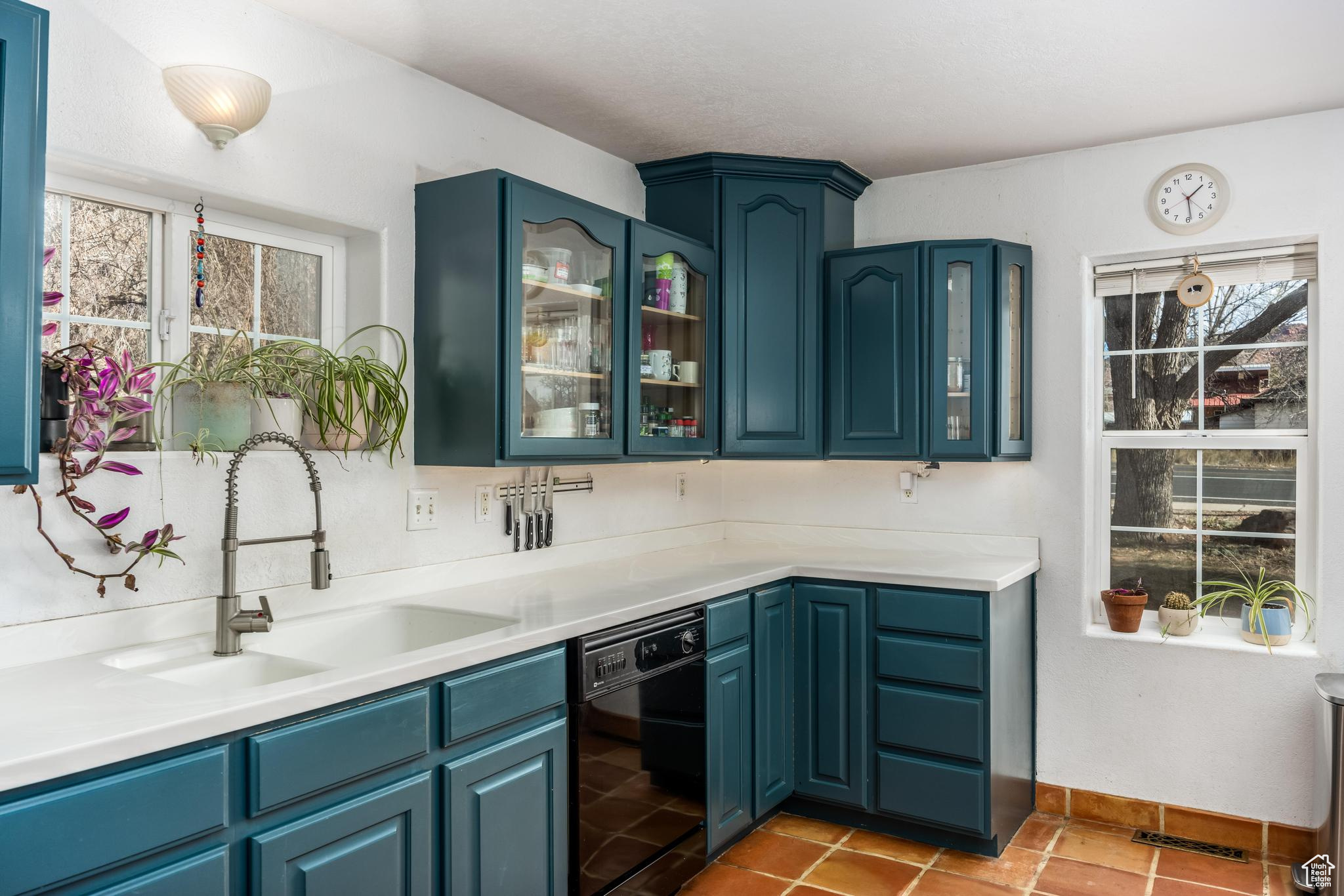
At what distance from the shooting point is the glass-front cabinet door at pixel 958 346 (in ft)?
10.8

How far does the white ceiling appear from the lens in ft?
7.47

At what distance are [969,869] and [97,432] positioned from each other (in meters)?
2.75

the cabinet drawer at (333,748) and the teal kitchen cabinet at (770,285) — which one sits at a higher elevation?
the teal kitchen cabinet at (770,285)

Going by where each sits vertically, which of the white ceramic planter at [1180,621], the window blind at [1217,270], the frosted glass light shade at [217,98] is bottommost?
the white ceramic planter at [1180,621]

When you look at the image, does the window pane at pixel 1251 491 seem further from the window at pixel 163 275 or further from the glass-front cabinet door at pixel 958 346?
the window at pixel 163 275

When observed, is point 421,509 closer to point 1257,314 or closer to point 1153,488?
point 1153,488

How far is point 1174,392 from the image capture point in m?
3.34

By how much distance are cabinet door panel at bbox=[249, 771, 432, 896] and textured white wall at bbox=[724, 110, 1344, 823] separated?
2429 millimetres

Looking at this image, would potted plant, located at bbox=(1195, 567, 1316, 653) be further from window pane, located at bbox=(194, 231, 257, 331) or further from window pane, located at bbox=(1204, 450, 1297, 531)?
window pane, located at bbox=(194, 231, 257, 331)

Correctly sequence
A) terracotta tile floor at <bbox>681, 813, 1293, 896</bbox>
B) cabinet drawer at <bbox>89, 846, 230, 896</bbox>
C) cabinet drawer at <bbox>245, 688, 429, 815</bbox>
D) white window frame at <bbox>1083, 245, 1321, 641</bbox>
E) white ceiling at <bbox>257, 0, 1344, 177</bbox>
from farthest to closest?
white window frame at <bbox>1083, 245, 1321, 641</bbox>, terracotta tile floor at <bbox>681, 813, 1293, 896</bbox>, white ceiling at <bbox>257, 0, 1344, 177</bbox>, cabinet drawer at <bbox>245, 688, 429, 815</bbox>, cabinet drawer at <bbox>89, 846, 230, 896</bbox>

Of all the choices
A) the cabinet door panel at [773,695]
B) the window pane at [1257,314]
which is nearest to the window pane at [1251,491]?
the window pane at [1257,314]

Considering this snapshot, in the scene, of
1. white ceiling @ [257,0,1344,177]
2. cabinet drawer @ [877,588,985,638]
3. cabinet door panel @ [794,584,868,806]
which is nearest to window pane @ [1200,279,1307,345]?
white ceiling @ [257,0,1344,177]

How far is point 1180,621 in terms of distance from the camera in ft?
10.5

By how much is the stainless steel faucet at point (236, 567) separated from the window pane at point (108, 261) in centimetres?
42
